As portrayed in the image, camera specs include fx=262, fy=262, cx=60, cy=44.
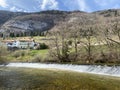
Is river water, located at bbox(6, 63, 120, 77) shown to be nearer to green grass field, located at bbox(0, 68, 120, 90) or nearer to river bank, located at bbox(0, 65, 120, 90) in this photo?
river bank, located at bbox(0, 65, 120, 90)

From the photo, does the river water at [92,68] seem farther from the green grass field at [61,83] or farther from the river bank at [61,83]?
the green grass field at [61,83]

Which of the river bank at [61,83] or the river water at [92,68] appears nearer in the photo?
the river bank at [61,83]

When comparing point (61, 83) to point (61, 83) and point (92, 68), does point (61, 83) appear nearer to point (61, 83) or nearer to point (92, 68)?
point (61, 83)

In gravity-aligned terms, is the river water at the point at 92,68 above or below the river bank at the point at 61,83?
above

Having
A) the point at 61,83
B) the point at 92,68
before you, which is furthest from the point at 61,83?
the point at 92,68

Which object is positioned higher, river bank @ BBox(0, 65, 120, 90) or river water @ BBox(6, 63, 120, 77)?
river water @ BBox(6, 63, 120, 77)

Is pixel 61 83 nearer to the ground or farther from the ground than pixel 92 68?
nearer to the ground

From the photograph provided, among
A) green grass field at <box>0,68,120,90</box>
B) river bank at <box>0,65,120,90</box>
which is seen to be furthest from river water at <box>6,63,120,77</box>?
green grass field at <box>0,68,120,90</box>

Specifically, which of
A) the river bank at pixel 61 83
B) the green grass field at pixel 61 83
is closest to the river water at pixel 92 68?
the river bank at pixel 61 83

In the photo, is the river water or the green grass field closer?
the green grass field

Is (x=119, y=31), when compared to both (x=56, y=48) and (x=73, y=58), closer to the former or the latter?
(x=73, y=58)

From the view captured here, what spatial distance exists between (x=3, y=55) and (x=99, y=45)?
105ft

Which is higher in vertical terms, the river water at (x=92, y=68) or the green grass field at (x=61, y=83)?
the river water at (x=92, y=68)

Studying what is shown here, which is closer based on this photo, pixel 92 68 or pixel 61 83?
pixel 61 83
